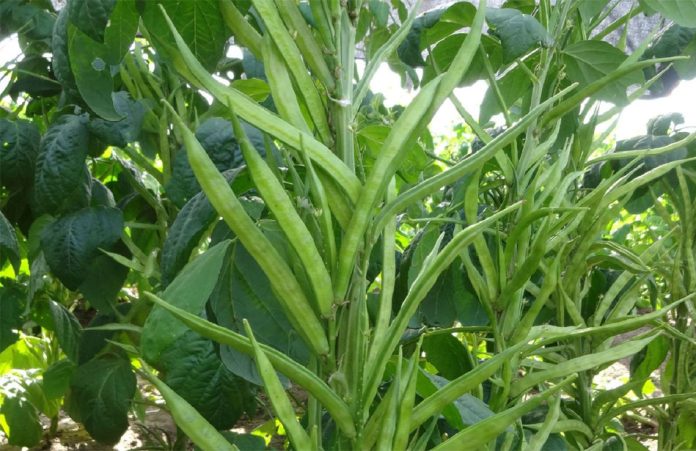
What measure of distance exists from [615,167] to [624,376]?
2.10 meters

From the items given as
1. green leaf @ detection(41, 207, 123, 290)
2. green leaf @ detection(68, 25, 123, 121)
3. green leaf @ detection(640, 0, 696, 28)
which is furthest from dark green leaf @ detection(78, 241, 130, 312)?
green leaf @ detection(640, 0, 696, 28)

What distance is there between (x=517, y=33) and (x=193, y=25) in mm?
388

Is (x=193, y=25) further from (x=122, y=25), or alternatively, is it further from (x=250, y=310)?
(x=250, y=310)

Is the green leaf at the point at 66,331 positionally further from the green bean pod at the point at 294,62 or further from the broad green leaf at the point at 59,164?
the green bean pod at the point at 294,62

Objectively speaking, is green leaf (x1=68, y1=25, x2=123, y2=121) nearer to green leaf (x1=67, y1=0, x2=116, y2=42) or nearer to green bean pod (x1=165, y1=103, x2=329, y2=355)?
green leaf (x1=67, y1=0, x2=116, y2=42)

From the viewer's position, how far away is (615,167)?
1275 millimetres

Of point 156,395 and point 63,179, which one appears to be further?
point 156,395

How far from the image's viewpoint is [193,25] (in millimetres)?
700

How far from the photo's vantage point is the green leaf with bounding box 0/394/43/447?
6.30 ft

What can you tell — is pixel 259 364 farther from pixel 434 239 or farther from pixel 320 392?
pixel 434 239

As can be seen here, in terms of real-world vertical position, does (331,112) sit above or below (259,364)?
above

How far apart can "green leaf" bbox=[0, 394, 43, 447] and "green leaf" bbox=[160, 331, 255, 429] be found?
114 cm

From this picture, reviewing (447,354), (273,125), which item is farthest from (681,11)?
(273,125)

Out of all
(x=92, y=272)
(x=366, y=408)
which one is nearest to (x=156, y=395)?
(x=92, y=272)
